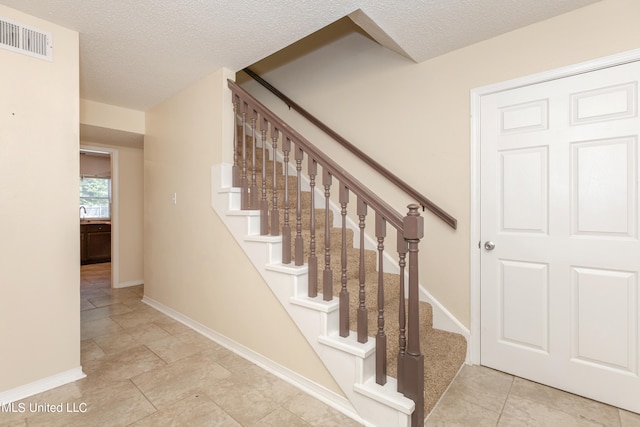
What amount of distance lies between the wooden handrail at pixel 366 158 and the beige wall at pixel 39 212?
1782mm

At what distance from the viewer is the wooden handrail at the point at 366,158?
2281mm

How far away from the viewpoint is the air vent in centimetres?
180

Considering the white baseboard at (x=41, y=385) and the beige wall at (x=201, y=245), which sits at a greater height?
the beige wall at (x=201, y=245)

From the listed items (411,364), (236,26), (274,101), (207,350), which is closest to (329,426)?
(411,364)

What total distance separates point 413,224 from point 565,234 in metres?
1.19

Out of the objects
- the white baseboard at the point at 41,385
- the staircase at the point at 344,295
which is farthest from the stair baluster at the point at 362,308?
the white baseboard at the point at 41,385

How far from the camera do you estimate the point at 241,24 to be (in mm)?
1951

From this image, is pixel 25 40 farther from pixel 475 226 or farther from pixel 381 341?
pixel 475 226

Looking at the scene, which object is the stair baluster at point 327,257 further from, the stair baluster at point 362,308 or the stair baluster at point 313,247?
the stair baluster at point 362,308

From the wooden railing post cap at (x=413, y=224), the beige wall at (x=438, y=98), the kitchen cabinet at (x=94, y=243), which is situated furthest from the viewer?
the kitchen cabinet at (x=94, y=243)

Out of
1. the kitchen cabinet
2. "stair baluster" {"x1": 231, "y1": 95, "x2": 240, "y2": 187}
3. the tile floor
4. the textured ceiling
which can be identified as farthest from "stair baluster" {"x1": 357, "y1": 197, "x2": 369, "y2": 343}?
the kitchen cabinet

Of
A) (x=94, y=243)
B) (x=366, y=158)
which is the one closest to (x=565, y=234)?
(x=366, y=158)

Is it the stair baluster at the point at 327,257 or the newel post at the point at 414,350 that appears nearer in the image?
the newel post at the point at 414,350

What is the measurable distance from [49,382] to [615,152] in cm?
375
